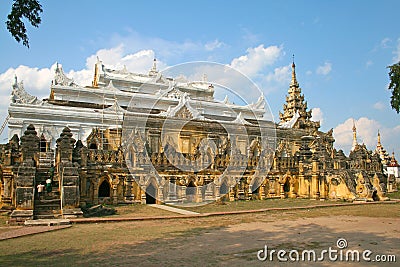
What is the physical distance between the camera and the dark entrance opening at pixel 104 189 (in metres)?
21.9

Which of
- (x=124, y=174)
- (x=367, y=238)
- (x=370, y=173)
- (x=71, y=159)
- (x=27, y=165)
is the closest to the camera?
(x=367, y=238)

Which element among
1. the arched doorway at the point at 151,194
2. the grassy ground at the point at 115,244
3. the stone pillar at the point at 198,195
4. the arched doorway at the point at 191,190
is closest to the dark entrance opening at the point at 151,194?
the arched doorway at the point at 151,194

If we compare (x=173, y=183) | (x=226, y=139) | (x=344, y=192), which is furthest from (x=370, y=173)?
(x=173, y=183)

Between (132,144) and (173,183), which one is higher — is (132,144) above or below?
above

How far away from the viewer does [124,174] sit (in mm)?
22188

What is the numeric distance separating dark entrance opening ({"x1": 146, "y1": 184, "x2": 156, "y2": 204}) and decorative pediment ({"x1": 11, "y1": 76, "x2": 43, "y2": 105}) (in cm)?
1697

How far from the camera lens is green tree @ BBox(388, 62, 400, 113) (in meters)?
18.6

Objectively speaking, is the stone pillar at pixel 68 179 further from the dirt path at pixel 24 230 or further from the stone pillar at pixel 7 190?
the stone pillar at pixel 7 190

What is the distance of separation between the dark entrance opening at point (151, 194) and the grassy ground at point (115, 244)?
789cm

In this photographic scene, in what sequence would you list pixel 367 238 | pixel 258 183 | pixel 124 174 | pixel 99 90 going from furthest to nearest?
1. pixel 99 90
2. pixel 258 183
3. pixel 124 174
4. pixel 367 238

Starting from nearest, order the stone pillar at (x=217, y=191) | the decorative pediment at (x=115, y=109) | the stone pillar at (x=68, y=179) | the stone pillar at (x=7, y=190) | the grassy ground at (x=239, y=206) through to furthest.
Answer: the stone pillar at (x=68, y=179), the stone pillar at (x=7, y=190), the grassy ground at (x=239, y=206), the stone pillar at (x=217, y=191), the decorative pediment at (x=115, y=109)

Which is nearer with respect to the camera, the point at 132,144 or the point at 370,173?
the point at 132,144

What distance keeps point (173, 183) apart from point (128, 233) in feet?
37.5

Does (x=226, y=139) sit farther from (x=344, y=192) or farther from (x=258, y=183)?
(x=344, y=192)
